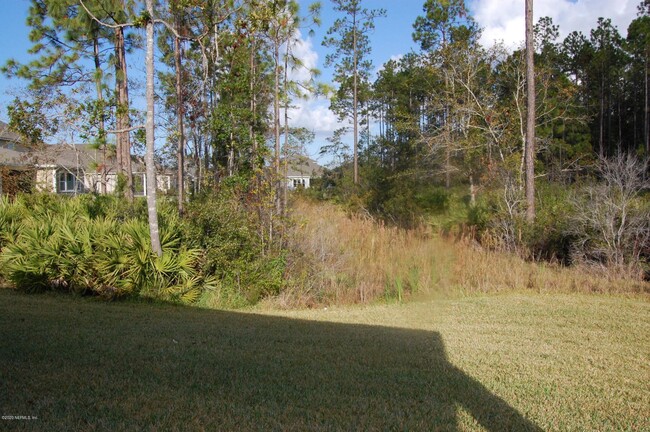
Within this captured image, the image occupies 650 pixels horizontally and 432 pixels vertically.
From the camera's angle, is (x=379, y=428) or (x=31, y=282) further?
(x=31, y=282)

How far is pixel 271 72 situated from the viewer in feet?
67.7

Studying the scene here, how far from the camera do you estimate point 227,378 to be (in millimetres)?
5023

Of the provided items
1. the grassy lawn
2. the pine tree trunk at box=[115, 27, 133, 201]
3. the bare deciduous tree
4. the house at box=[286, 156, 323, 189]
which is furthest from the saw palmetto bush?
the pine tree trunk at box=[115, 27, 133, 201]

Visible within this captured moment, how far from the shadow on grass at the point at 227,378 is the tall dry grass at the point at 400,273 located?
3.74 meters

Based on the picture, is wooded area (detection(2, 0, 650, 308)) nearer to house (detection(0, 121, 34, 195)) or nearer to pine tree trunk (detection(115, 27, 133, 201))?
pine tree trunk (detection(115, 27, 133, 201))

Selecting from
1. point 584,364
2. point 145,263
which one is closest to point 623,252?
point 584,364

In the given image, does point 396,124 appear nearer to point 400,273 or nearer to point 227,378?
point 400,273

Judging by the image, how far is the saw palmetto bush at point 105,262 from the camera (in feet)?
33.0

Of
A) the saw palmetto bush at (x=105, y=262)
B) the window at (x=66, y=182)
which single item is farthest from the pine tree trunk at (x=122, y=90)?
the window at (x=66, y=182)

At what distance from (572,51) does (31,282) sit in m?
35.4

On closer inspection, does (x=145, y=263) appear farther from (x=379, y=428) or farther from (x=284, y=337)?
(x=379, y=428)

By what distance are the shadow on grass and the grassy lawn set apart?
0.06 ft

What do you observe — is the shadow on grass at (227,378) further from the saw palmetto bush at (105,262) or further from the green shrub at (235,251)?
the green shrub at (235,251)

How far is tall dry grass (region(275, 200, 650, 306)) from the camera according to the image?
11492 millimetres
